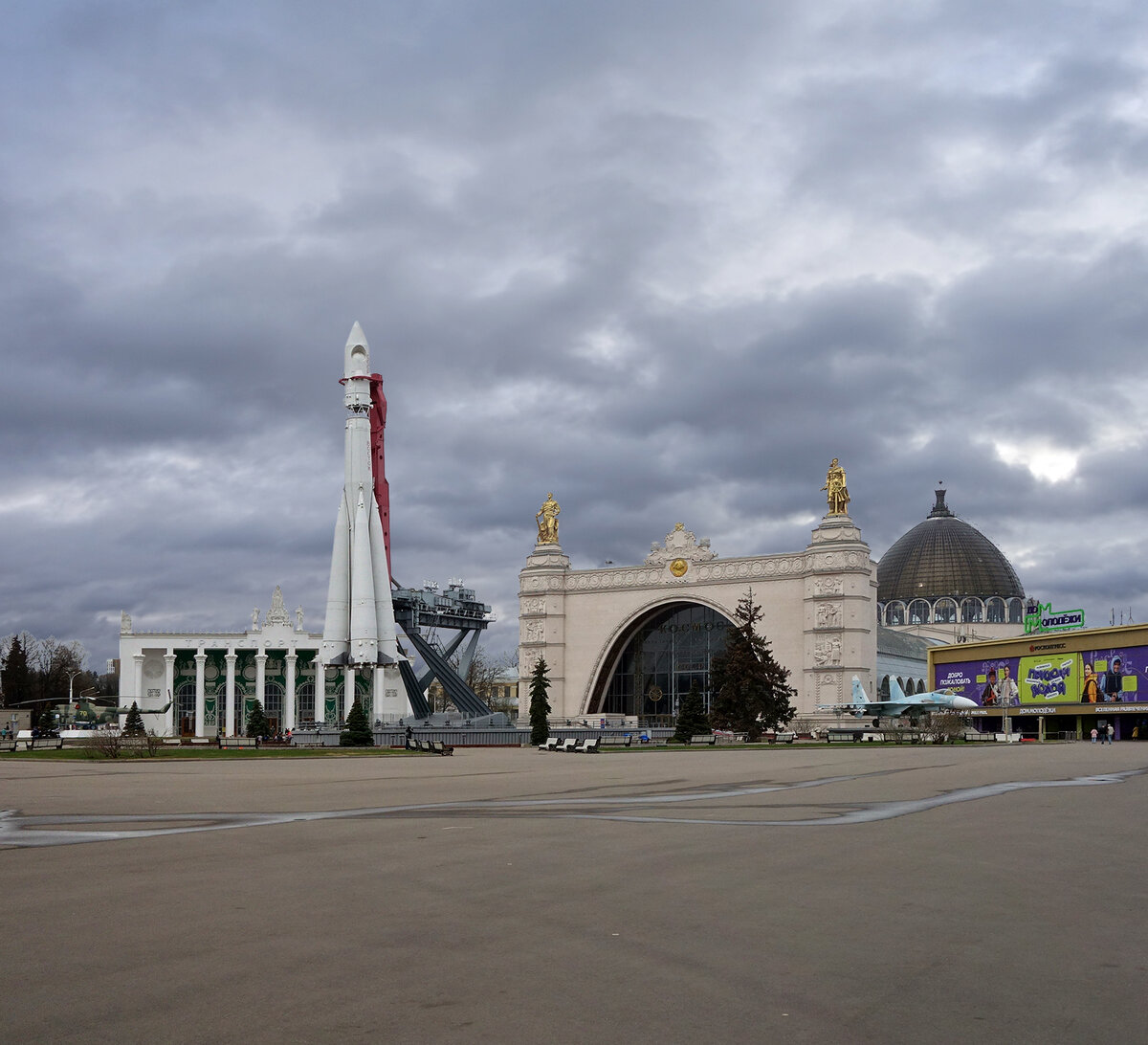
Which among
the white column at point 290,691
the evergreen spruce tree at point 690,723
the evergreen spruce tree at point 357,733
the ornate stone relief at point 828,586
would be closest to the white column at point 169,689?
the white column at point 290,691

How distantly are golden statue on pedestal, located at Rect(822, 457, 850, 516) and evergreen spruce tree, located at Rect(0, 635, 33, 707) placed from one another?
6556cm

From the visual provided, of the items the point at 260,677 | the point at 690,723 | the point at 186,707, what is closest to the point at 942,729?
the point at 690,723

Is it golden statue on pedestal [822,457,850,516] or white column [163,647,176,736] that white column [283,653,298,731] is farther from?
golden statue on pedestal [822,457,850,516]

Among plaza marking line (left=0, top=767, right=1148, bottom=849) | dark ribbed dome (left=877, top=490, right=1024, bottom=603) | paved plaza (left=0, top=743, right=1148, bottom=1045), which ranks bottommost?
plaza marking line (left=0, top=767, right=1148, bottom=849)

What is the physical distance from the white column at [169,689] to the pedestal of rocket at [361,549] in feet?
69.4

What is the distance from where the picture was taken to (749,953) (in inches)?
276

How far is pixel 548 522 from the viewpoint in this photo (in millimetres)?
88188

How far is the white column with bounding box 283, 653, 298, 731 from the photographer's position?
81.1 meters

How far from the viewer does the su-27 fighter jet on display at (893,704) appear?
2699 inches

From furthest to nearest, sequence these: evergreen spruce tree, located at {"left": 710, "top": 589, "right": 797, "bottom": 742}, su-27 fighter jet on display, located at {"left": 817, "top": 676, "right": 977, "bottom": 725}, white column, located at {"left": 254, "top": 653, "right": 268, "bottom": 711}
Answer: white column, located at {"left": 254, "top": 653, "right": 268, "bottom": 711} → su-27 fighter jet on display, located at {"left": 817, "top": 676, "right": 977, "bottom": 725} → evergreen spruce tree, located at {"left": 710, "top": 589, "right": 797, "bottom": 742}

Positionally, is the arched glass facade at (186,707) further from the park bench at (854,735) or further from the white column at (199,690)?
the park bench at (854,735)

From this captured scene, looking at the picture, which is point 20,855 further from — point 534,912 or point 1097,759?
point 1097,759

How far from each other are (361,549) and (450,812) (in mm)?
44510

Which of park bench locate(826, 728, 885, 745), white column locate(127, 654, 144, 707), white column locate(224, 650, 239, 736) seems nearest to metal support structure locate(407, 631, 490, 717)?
white column locate(224, 650, 239, 736)
